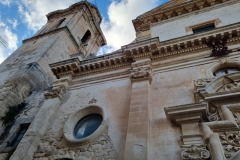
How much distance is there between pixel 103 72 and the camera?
10.6 metres

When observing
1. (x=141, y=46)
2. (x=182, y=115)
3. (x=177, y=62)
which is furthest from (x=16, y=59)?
(x=182, y=115)

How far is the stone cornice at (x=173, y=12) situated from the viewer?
1243cm

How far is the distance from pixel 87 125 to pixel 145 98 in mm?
2708

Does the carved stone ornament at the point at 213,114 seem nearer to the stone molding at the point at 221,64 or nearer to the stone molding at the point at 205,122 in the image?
the stone molding at the point at 205,122

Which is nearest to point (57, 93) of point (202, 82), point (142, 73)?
point (142, 73)

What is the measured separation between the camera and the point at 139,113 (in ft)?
23.6

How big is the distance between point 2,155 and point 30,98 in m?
4.31

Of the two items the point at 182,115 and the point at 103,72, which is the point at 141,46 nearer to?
the point at 103,72

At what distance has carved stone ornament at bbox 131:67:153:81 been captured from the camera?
341 inches

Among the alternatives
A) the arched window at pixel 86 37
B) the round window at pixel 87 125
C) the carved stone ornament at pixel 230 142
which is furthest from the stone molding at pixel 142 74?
the arched window at pixel 86 37

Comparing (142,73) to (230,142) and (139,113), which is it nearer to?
(139,113)

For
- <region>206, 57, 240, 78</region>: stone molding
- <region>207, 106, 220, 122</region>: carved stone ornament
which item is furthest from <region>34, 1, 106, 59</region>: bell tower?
<region>207, 106, 220, 122</region>: carved stone ornament

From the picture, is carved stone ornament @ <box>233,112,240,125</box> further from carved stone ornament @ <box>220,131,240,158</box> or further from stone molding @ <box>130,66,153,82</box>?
stone molding @ <box>130,66,153,82</box>

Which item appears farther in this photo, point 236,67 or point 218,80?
point 236,67
